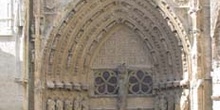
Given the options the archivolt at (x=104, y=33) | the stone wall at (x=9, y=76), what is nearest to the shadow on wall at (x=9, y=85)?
the stone wall at (x=9, y=76)

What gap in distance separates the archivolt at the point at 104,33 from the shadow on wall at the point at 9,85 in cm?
70

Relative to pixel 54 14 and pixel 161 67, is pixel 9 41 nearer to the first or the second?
pixel 54 14

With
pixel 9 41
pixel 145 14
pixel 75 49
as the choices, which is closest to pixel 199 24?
pixel 145 14

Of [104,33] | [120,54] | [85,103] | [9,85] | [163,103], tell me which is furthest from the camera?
[120,54]

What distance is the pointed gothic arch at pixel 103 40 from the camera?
1306cm

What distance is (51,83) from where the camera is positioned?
1302 cm

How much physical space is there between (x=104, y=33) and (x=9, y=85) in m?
2.39

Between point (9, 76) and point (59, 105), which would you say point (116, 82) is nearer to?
point (59, 105)

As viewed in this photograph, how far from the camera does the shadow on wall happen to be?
12523mm

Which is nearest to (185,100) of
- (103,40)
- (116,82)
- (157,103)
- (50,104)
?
(157,103)

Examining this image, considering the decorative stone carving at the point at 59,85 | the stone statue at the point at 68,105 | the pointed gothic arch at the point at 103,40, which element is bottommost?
the stone statue at the point at 68,105

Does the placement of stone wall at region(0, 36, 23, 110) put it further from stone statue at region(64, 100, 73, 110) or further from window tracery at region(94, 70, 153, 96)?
window tracery at region(94, 70, 153, 96)

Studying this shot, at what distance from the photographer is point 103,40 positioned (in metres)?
13.8

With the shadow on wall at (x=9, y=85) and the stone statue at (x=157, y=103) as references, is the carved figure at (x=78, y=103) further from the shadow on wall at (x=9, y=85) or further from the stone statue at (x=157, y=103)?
the stone statue at (x=157, y=103)
